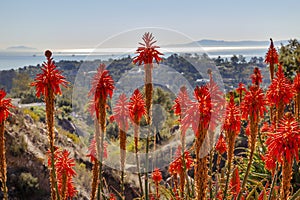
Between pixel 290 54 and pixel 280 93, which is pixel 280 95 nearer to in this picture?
pixel 280 93

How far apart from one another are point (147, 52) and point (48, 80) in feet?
3.48

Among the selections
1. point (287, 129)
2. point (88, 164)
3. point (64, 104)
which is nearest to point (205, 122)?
point (287, 129)

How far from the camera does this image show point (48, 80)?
2.68 m

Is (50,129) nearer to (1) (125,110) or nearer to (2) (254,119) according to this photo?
(1) (125,110)

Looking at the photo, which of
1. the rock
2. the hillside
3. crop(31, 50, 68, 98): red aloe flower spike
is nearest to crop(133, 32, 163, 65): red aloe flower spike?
crop(31, 50, 68, 98): red aloe flower spike

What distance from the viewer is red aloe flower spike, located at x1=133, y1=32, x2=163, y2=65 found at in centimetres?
334

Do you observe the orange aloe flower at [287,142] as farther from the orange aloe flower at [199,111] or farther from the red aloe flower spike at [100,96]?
the red aloe flower spike at [100,96]

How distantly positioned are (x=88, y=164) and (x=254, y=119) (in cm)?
1017

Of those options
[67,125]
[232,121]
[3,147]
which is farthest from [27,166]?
[67,125]

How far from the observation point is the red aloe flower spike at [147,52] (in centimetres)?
334

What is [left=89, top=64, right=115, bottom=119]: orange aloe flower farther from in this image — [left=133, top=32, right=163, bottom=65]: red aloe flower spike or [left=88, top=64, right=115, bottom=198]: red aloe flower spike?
[left=133, top=32, right=163, bottom=65]: red aloe flower spike

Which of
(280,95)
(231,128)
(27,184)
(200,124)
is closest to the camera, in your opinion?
(200,124)

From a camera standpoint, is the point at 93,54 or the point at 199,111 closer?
the point at 199,111

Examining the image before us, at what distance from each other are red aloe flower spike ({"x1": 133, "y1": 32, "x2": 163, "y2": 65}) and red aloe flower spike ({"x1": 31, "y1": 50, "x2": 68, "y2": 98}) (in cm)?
81
